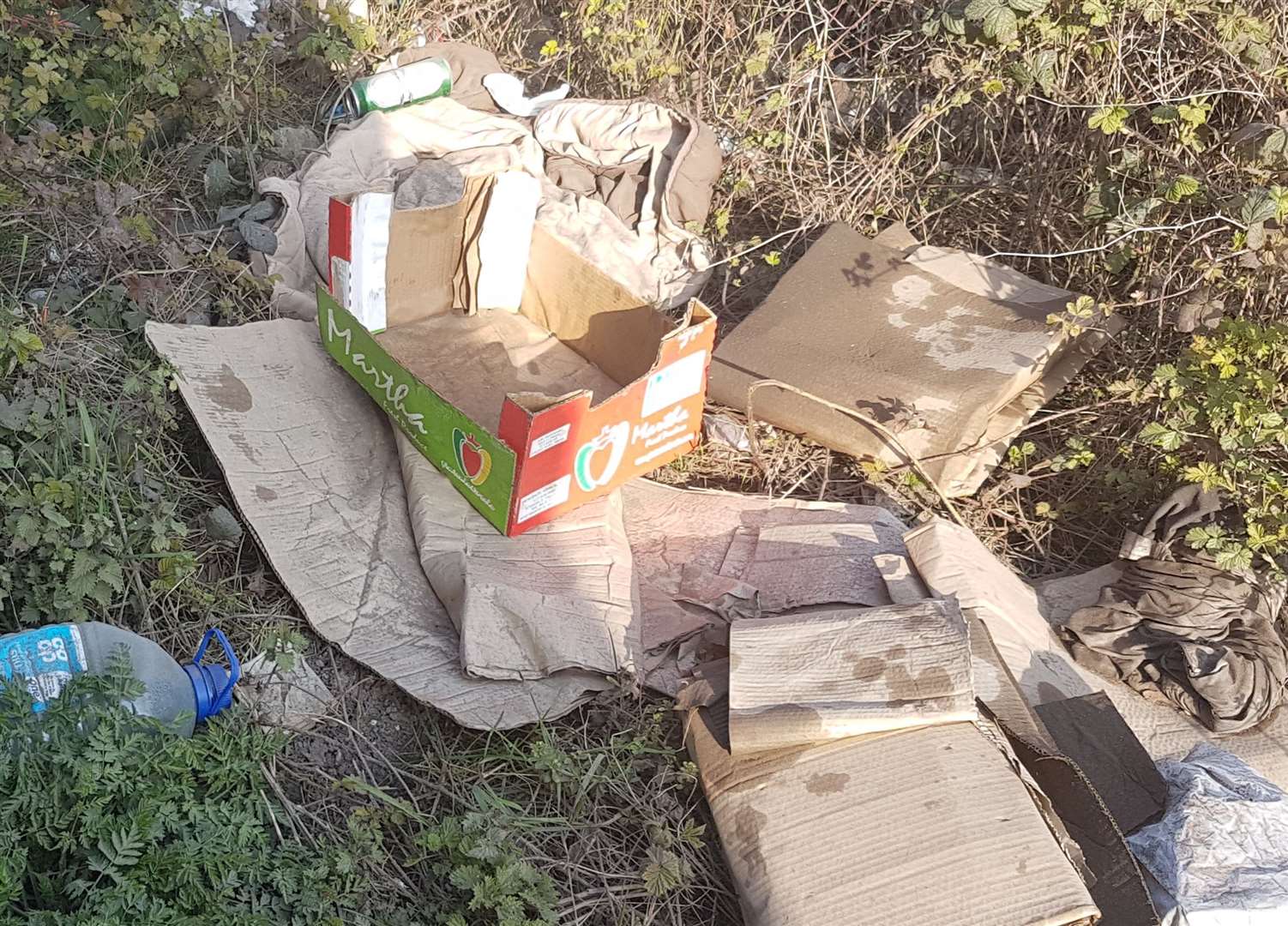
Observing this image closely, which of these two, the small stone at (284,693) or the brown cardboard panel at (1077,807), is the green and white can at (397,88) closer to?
the small stone at (284,693)

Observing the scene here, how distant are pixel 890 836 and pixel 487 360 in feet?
5.91

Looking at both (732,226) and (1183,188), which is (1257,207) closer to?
(1183,188)

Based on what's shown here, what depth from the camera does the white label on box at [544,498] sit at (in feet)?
7.83

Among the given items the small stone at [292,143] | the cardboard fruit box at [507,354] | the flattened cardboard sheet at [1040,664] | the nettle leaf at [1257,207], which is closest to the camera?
the flattened cardboard sheet at [1040,664]

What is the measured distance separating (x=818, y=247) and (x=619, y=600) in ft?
4.83

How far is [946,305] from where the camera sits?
305 centimetres

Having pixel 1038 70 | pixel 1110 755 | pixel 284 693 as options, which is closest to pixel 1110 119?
pixel 1038 70

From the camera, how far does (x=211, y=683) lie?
1.91 m

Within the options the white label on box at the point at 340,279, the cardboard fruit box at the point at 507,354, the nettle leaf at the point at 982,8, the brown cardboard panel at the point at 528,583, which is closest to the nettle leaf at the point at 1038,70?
the nettle leaf at the point at 982,8

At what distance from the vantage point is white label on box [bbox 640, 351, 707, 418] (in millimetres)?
2564

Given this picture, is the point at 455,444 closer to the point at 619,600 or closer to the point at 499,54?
the point at 619,600

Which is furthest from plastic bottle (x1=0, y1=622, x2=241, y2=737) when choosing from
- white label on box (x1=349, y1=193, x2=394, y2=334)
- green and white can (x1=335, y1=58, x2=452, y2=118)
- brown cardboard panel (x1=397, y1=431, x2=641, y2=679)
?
green and white can (x1=335, y1=58, x2=452, y2=118)

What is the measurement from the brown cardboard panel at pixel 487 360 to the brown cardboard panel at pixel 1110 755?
1451mm

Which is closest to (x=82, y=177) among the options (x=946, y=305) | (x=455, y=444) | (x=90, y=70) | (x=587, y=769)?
(x=90, y=70)
